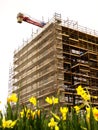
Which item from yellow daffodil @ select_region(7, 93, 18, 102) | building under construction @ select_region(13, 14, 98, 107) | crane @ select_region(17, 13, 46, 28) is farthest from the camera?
crane @ select_region(17, 13, 46, 28)

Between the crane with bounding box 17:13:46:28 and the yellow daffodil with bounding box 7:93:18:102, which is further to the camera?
the crane with bounding box 17:13:46:28

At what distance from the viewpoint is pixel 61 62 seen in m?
38.3

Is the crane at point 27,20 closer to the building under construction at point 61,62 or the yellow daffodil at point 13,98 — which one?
the building under construction at point 61,62

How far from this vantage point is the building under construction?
1499 inches

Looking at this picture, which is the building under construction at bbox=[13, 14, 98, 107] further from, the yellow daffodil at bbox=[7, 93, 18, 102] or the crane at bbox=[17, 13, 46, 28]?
the yellow daffodil at bbox=[7, 93, 18, 102]

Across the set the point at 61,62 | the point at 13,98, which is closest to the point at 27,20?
the point at 61,62

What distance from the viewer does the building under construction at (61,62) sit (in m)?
38.1

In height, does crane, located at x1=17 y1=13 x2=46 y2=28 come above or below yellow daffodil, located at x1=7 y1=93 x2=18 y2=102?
above

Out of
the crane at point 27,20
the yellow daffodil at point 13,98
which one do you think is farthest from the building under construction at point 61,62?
the yellow daffodil at point 13,98

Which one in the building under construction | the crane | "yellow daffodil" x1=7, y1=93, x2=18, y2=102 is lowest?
"yellow daffodil" x1=7, y1=93, x2=18, y2=102

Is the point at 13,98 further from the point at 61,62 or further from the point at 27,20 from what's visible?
the point at 27,20

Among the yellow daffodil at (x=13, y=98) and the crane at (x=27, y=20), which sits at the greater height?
the crane at (x=27, y=20)

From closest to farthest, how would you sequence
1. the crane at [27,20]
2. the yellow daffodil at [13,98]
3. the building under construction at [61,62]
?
1. the yellow daffodil at [13,98]
2. the building under construction at [61,62]
3. the crane at [27,20]

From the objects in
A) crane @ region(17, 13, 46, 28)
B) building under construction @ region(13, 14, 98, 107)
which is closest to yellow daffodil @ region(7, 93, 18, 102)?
building under construction @ region(13, 14, 98, 107)
